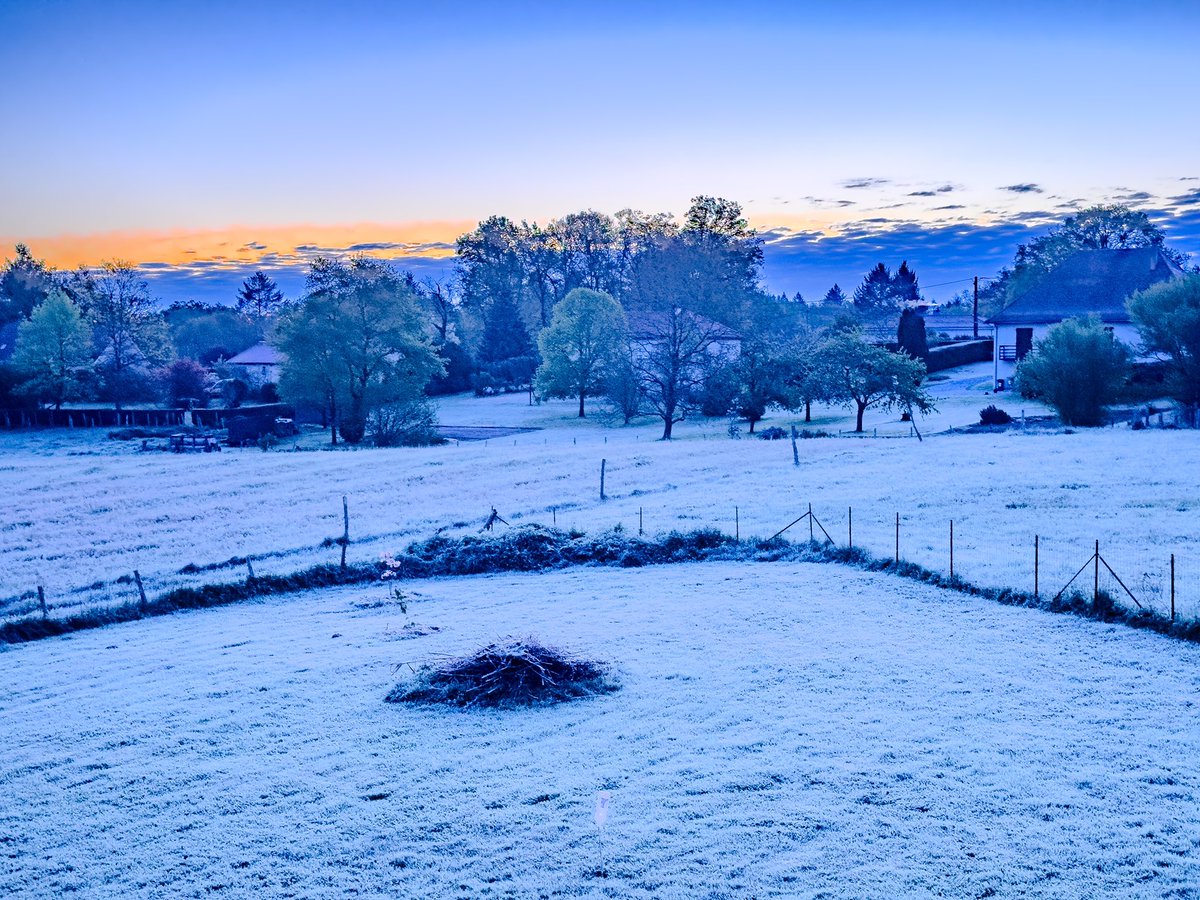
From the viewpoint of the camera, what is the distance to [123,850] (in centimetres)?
1091

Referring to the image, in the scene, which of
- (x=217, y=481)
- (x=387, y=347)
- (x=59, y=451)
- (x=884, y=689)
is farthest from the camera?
(x=387, y=347)

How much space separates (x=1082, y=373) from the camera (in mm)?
50156

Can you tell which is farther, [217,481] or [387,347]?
[387,347]

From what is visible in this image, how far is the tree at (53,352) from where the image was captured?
80.4 meters

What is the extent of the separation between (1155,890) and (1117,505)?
74.5ft

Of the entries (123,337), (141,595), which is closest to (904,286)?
(123,337)

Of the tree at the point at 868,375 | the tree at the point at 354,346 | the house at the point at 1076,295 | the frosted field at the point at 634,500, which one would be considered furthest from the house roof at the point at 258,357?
the house at the point at 1076,295

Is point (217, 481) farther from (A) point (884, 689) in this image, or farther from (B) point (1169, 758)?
(B) point (1169, 758)

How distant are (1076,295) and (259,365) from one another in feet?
234

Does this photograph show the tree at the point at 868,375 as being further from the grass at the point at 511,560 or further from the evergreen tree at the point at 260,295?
the evergreen tree at the point at 260,295

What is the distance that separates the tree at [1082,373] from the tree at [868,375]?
7959 mm

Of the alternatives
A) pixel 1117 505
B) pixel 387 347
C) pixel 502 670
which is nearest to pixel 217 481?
pixel 387 347

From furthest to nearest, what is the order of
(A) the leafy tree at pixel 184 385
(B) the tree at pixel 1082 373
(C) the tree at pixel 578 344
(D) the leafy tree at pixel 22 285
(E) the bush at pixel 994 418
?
1. (D) the leafy tree at pixel 22 285
2. (A) the leafy tree at pixel 184 385
3. (C) the tree at pixel 578 344
4. (E) the bush at pixel 994 418
5. (B) the tree at pixel 1082 373

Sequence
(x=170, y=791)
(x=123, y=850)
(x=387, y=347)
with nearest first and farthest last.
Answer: (x=123, y=850)
(x=170, y=791)
(x=387, y=347)
